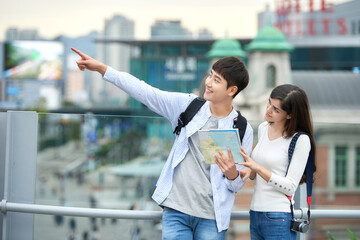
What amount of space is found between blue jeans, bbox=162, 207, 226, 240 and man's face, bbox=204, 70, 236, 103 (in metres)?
0.66

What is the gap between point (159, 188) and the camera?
3320 mm

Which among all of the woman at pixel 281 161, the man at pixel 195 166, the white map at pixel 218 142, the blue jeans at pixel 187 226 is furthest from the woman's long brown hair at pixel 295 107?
the blue jeans at pixel 187 226

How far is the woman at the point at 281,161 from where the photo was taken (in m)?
3.27

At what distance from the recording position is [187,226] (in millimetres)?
3281

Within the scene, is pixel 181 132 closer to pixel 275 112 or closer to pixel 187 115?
pixel 187 115

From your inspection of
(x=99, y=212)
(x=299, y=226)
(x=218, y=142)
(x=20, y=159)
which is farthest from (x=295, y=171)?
(x=20, y=159)

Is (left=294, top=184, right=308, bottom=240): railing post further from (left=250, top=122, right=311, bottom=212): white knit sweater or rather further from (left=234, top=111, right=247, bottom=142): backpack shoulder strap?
(left=234, top=111, right=247, bottom=142): backpack shoulder strap

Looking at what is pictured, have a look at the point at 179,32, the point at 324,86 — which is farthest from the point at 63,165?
the point at 324,86

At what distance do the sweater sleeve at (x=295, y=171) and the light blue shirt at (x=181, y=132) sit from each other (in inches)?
7.8

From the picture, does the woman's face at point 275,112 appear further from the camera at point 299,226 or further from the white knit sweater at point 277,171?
the camera at point 299,226

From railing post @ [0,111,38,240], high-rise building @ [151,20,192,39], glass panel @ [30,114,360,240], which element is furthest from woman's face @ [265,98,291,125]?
high-rise building @ [151,20,192,39]

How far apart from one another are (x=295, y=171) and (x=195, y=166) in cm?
55

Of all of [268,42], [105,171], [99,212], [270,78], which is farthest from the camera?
[105,171]

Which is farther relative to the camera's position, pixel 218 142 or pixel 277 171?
pixel 277 171
